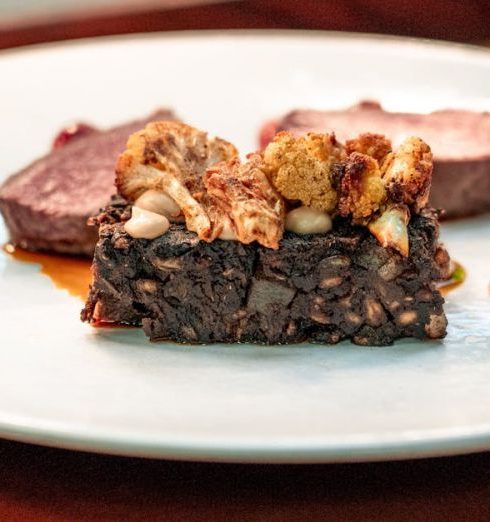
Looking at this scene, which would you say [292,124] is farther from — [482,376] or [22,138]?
[482,376]

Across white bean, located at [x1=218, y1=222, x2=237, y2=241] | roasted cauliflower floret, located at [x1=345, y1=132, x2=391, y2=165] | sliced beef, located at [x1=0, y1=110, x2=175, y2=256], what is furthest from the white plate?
roasted cauliflower floret, located at [x1=345, y1=132, x2=391, y2=165]

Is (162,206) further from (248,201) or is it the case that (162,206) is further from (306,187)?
(306,187)

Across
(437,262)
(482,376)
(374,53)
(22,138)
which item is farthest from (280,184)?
(374,53)

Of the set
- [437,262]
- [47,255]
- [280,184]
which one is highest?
[280,184]

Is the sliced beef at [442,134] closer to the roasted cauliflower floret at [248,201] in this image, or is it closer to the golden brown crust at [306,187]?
the golden brown crust at [306,187]

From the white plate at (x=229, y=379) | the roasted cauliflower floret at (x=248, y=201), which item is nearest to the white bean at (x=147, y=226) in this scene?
the roasted cauliflower floret at (x=248, y=201)

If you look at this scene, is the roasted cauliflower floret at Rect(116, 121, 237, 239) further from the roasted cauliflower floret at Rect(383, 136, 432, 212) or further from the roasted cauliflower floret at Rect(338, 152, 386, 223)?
the roasted cauliflower floret at Rect(383, 136, 432, 212)

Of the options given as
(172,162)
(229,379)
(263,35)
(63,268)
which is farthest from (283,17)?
(229,379)
